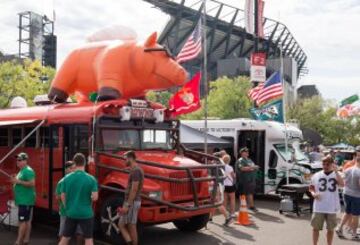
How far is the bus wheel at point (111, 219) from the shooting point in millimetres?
8734

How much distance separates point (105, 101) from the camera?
9672 mm

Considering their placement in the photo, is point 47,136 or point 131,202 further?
point 47,136

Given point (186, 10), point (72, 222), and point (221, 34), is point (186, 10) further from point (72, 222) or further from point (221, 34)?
point (72, 222)

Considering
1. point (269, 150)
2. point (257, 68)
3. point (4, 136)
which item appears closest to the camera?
point (4, 136)

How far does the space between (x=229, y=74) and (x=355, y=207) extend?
197 feet

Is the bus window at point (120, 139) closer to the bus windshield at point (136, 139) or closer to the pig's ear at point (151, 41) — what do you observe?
the bus windshield at point (136, 139)

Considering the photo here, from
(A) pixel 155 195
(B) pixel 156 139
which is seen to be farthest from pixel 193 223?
(A) pixel 155 195

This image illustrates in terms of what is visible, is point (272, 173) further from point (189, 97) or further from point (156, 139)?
point (156, 139)

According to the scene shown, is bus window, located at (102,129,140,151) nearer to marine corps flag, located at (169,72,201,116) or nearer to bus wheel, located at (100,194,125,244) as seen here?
bus wheel, located at (100,194,125,244)

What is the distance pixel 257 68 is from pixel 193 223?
490 inches

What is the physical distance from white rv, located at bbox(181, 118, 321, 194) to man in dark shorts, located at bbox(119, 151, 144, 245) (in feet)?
28.4

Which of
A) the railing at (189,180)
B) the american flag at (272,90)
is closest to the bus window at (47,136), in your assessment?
the railing at (189,180)

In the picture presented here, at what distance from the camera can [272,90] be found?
1792 centimetres

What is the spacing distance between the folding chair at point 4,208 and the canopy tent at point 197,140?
20.8 ft
